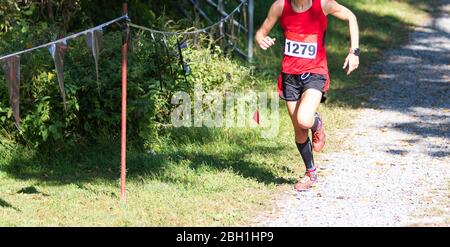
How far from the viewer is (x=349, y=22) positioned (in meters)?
7.48

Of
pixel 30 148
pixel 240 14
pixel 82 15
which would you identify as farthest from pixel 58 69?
pixel 240 14

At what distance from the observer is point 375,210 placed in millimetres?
7156

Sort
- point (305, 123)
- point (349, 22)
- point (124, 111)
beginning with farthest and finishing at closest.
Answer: point (305, 123)
point (349, 22)
point (124, 111)

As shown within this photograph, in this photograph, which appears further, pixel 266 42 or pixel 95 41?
pixel 266 42

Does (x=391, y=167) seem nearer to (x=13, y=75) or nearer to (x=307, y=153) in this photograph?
(x=307, y=153)

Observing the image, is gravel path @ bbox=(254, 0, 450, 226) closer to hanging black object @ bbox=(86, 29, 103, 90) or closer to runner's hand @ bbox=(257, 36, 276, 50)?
runner's hand @ bbox=(257, 36, 276, 50)

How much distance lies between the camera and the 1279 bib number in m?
7.62

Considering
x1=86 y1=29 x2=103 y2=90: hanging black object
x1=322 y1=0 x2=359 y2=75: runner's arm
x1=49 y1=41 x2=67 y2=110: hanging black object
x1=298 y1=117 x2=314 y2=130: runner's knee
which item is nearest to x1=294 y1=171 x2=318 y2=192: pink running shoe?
x1=298 y1=117 x2=314 y2=130: runner's knee

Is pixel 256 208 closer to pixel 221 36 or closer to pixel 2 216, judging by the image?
pixel 2 216

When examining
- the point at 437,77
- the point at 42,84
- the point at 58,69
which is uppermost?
the point at 58,69

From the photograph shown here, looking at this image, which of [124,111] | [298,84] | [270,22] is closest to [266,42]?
[270,22]

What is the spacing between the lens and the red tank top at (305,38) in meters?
7.58

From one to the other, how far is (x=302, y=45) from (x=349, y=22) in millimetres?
461

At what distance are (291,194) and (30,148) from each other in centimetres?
304
